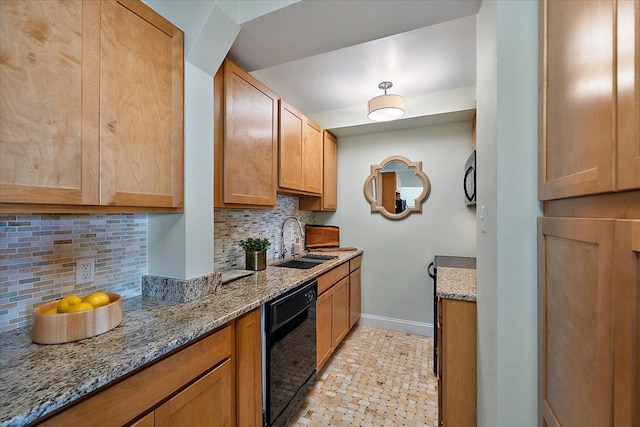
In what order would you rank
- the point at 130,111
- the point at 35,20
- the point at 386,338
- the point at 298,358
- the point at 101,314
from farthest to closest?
1. the point at 386,338
2. the point at 298,358
3. the point at 130,111
4. the point at 101,314
5. the point at 35,20

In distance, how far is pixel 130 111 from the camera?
3.65ft

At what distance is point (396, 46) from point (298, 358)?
7.20 ft

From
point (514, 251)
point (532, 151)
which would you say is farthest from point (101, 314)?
point (532, 151)

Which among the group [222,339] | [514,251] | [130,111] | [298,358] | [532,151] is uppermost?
[130,111]

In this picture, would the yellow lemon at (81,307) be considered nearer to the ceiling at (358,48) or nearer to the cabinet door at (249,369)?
the cabinet door at (249,369)

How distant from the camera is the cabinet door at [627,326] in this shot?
46 centimetres

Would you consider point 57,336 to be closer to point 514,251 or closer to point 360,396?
point 514,251

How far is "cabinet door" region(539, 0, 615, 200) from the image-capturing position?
53 cm

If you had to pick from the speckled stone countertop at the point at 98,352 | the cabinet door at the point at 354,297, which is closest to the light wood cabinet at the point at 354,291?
the cabinet door at the point at 354,297

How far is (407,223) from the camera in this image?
3000 mm

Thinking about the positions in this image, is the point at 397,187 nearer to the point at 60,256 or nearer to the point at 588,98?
the point at 588,98

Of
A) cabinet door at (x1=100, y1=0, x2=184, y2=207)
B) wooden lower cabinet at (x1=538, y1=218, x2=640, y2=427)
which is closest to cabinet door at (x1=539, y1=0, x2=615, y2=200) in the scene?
wooden lower cabinet at (x1=538, y1=218, x2=640, y2=427)

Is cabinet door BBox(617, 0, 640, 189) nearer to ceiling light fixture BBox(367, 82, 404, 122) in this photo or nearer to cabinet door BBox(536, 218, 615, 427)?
cabinet door BBox(536, 218, 615, 427)

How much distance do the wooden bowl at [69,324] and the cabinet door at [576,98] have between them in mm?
1509
